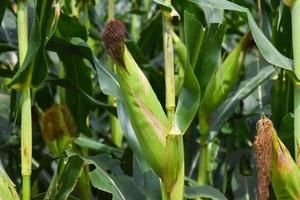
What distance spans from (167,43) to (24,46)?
303mm

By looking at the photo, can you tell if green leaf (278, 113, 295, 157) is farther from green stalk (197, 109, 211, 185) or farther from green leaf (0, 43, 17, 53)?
green leaf (0, 43, 17, 53)

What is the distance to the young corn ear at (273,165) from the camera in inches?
40.0

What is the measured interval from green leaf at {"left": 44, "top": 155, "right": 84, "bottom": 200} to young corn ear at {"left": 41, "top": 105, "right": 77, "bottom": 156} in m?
0.22

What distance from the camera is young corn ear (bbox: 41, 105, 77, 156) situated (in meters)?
1.46

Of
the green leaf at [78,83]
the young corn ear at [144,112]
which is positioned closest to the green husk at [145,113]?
the young corn ear at [144,112]

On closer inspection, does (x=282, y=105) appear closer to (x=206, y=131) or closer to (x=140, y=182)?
(x=206, y=131)

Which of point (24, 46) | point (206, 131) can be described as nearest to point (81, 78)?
point (206, 131)

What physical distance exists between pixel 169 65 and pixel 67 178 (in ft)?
1.13

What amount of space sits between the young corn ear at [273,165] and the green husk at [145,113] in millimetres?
155

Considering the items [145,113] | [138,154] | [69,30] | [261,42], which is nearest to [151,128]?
[145,113]

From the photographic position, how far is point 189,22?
3.67ft

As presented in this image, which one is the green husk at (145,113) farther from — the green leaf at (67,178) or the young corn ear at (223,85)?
the young corn ear at (223,85)

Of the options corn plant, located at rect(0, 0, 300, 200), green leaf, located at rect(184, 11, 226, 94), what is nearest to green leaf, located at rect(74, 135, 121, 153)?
corn plant, located at rect(0, 0, 300, 200)

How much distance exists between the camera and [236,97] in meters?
1.63
